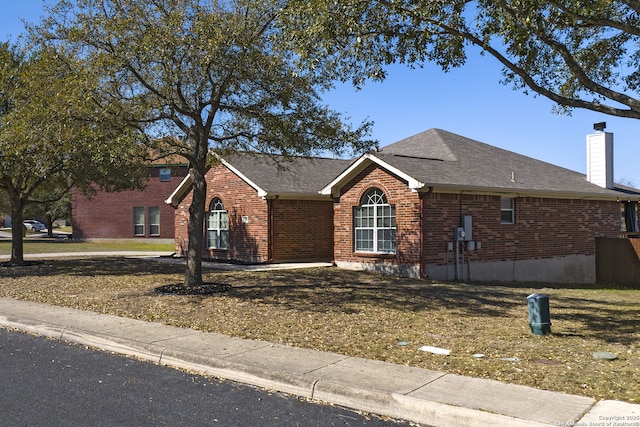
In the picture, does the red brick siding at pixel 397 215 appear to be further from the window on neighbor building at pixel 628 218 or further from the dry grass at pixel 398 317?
the window on neighbor building at pixel 628 218

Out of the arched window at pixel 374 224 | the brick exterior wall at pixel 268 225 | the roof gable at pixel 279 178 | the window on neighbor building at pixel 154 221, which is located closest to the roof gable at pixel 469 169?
the arched window at pixel 374 224

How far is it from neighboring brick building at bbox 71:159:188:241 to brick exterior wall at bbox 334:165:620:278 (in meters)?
22.7

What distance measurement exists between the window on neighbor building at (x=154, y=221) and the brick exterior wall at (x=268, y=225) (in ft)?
57.1

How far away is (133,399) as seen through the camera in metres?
6.25

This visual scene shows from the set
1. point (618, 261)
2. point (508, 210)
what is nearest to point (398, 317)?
point (508, 210)

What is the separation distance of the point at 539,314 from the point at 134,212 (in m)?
36.5

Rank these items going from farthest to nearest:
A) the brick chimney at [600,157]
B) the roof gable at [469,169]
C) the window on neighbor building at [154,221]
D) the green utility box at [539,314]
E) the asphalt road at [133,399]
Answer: the window on neighbor building at [154,221]
the brick chimney at [600,157]
the roof gable at [469,169]
the green utility box at [539,314]
the asphalt road at [133,399]

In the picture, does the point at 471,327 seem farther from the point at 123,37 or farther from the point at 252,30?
the point at 123,37

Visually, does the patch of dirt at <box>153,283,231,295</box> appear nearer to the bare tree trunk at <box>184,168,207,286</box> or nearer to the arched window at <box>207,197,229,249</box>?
the bare tree trunk at <box>184,168,207,286</box>

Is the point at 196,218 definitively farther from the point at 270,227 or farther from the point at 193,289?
the point at 270,227

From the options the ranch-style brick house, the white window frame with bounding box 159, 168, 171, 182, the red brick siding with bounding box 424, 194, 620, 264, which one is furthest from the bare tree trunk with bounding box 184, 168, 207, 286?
the white window frame with bounding box 159, 168, 171, 182

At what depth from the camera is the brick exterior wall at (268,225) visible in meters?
22.2

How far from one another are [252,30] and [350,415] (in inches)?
376

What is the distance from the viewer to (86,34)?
12422mm
